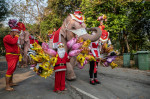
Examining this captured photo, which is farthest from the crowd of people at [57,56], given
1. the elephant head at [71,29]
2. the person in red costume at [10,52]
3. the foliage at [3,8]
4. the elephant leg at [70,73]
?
the foliage at [3,8]

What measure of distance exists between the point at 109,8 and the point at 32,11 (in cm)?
893

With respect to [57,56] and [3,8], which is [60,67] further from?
[3,8]

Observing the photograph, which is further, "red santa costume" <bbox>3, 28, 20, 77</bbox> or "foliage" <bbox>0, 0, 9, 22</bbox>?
"foliage" <bbox>0, 0, 9, 22</bbox>

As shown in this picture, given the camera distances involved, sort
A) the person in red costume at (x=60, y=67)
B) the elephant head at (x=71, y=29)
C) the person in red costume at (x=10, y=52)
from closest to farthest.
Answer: the person in red costume at (x=60, y=67)
the person in red costume at (x=10, y=52)
the elephant head at (x=71, y=29)

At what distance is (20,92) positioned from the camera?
10.3 feet

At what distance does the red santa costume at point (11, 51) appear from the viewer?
3390 mm

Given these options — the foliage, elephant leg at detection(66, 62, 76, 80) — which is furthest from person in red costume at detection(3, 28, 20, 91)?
the foliage

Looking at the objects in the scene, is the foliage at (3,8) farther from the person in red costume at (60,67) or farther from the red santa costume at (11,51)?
the person in red costume at (60,67)

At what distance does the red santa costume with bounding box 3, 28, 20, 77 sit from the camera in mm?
3390

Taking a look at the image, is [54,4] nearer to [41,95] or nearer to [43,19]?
[43,19]

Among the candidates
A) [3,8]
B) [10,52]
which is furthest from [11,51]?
[3,8]

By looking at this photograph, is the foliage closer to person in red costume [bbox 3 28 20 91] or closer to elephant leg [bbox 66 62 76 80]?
person in red costume [bbox 3 28 20 91]

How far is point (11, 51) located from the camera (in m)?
3.51

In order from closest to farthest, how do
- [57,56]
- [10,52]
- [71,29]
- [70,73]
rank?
[57,56] < [10,52] < [71,29] < [70,73]
